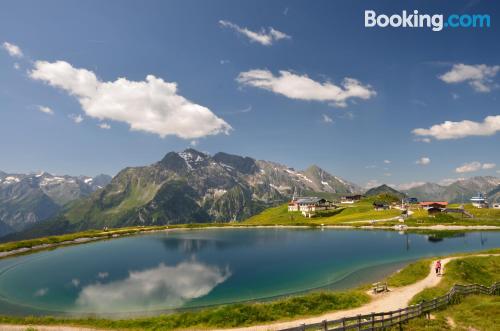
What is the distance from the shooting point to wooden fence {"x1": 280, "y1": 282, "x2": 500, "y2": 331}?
30.0 meters

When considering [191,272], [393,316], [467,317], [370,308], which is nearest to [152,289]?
[191,272]

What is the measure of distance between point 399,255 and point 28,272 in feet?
321

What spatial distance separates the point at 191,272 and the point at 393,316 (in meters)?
52.5

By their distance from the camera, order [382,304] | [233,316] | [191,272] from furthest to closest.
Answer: [191,272], [382,304], [233,316]

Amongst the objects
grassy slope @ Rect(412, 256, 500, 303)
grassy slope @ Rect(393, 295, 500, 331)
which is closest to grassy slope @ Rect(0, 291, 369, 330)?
grassy slope @ Rect(393, 295, 500, 331)

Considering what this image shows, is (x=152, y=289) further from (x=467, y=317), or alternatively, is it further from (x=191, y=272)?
(x=467, y=317)

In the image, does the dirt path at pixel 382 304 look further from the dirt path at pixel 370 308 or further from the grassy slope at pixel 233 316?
the grassy slope at pixel 233 316

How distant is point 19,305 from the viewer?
185 ft

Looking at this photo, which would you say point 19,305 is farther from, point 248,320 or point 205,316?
point 248,320

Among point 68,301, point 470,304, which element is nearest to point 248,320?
point 470,304

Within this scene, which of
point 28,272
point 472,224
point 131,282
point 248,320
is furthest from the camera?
point 472,224

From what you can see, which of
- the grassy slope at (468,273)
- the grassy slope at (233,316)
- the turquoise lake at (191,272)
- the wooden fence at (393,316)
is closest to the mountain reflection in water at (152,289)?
the turquoise lake at (191,272)

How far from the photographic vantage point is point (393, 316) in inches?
1407

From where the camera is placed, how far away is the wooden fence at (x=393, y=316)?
30.0 m
